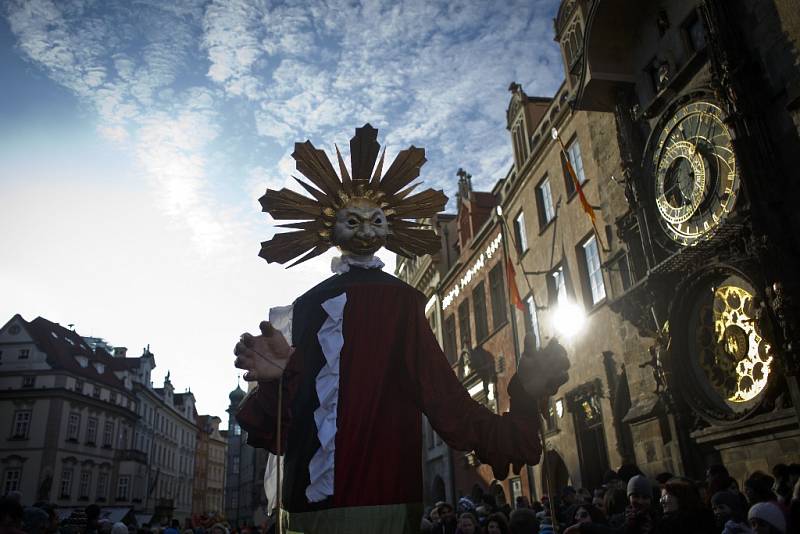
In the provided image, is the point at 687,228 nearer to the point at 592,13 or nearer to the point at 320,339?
the point at 592,13

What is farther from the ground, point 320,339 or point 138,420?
point 138,420

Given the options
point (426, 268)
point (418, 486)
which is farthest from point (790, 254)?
point (426, 268)

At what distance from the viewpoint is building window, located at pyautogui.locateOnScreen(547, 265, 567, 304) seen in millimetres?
16328

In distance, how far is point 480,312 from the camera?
77.1 feet

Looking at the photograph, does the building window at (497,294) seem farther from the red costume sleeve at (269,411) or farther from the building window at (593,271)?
the red costume sleeve at (269,411)

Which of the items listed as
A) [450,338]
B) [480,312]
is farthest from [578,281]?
[450,338]

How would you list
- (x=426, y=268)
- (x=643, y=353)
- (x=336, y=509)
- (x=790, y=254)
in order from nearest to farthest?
1. (x=336, y=509)
2. (x=790, y=254)
3. (x=643, y=353)
4. (x=426, y=268)

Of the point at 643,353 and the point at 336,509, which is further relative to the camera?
the point at 643,353

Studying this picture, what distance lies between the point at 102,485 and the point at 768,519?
4774 centimetres

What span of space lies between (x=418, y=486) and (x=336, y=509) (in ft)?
1.41

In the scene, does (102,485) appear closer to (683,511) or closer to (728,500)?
(728,500)

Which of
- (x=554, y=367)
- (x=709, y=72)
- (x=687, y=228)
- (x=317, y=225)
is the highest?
(x=709, y=72)

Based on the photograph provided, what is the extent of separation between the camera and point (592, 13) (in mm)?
12273

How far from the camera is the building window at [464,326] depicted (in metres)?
24.5
